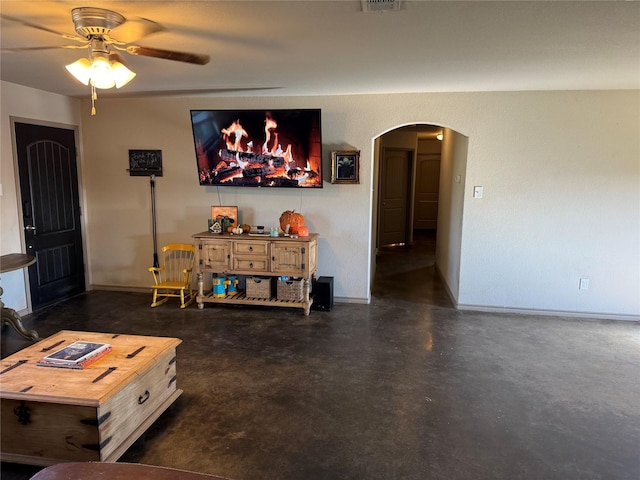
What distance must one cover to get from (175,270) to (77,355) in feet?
9.75

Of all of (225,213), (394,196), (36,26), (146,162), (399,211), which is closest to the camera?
(36,26)

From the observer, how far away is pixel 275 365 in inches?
133

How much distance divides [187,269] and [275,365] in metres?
2.07

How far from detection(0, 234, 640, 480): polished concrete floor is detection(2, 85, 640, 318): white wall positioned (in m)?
0.46

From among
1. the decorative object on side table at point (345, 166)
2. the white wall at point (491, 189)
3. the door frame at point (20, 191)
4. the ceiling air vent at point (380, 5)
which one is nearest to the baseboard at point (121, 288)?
the door frame at point (20, 191)

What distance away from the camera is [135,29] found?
101 inches

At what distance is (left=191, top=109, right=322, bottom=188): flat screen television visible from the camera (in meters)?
4.55

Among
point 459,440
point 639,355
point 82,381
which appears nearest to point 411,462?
point 459,440

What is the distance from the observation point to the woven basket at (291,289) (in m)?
4.66

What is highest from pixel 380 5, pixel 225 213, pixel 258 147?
pixel 380 5

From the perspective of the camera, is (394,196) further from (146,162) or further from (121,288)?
(121,288)

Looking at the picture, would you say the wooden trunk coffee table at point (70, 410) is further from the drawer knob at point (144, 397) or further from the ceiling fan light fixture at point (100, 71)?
the ceiling fan light fixture at point (100, 71)

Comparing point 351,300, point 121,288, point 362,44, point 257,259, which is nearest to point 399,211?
point 351,300

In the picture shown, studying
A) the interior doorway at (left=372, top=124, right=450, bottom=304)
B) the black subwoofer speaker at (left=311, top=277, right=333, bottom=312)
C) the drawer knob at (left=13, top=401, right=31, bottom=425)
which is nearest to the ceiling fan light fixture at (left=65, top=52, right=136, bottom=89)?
the drawer knob at (left=13, top=401, right=31, bottom=425)
